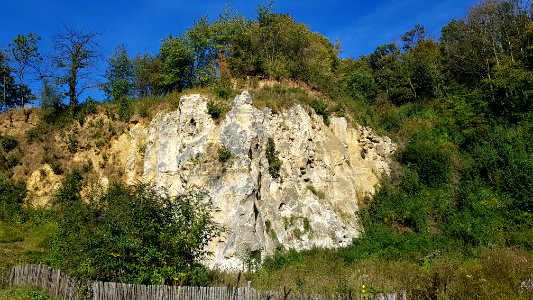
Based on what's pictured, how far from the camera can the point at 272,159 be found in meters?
20.9

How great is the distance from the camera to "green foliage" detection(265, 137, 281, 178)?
20.7m

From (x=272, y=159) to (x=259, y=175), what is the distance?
140cm

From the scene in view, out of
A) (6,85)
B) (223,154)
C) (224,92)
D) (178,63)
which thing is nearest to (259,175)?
(223,154)

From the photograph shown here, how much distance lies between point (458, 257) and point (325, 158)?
27.5ft

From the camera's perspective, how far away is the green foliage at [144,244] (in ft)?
35.1

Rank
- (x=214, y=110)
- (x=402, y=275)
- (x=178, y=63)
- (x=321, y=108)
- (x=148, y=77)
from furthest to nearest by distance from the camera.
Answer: (x=148, y=77), (x=178, y=63), (x=321, y=108), (x=214, y=110), (x=402, y=275)

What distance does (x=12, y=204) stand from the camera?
23.4 meters

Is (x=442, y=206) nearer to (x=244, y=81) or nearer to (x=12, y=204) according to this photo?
(x=244, y=81)

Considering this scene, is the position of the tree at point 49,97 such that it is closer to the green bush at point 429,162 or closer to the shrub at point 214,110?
the shrub at point 214,110

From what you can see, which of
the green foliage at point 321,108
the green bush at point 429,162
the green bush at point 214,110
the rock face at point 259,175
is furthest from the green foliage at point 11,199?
the green bush at point 429,162

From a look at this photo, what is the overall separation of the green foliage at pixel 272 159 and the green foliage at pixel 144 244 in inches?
354

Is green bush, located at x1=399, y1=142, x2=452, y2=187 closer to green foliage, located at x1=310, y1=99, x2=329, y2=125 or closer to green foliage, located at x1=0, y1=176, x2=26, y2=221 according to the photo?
green foliage, located at x1=310, y1=99, x2=329, y2=125

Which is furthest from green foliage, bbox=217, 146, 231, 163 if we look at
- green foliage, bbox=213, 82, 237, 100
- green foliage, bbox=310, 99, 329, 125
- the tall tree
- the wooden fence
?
the tall tree

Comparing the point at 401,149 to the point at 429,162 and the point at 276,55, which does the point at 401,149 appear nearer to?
the point at 429,162
